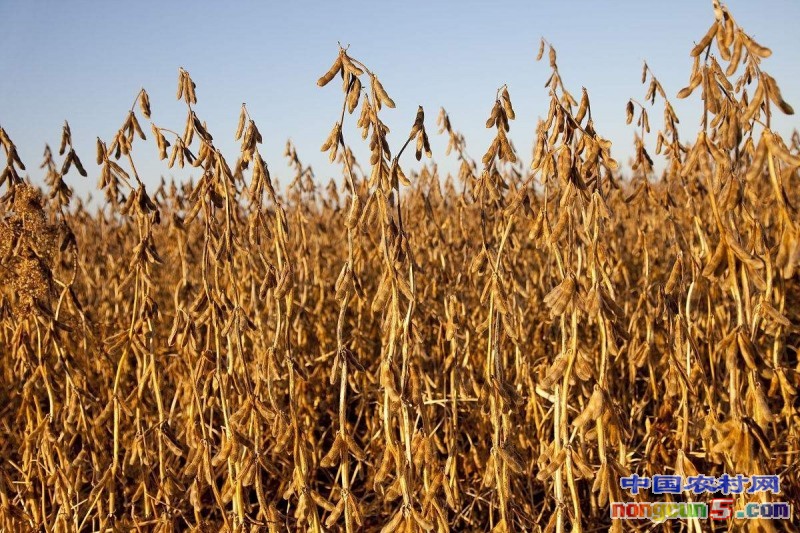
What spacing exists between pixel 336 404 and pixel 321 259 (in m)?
1.48

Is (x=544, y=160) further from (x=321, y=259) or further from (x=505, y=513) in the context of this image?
(x=321, y=259)

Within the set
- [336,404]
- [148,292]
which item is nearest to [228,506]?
[336,404]

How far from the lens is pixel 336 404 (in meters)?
3.19

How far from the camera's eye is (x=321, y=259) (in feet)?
14.5

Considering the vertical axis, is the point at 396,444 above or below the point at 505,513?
above

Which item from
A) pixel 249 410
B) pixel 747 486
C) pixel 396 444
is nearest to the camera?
pixel 747 486

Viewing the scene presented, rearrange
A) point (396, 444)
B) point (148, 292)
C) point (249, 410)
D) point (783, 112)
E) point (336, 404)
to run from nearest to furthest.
A: 1. point (783, 112)
2. point (396, 444)
3. point (249, 410)
4. point (148, 292)
5. point (336, 404)

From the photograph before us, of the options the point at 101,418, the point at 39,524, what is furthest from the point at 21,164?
the point at 39,524

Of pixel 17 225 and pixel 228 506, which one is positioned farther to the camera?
pixel 228 506

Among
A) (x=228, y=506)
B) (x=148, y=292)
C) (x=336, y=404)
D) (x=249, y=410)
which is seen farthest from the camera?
(x=336, y=404)

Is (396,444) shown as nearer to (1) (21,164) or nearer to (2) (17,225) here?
(2) (17,225)

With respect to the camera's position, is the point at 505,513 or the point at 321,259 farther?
the point at 321,259

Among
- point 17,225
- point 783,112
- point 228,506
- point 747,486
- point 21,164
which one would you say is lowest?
point 228,506

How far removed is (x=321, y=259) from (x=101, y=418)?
8.31ft
